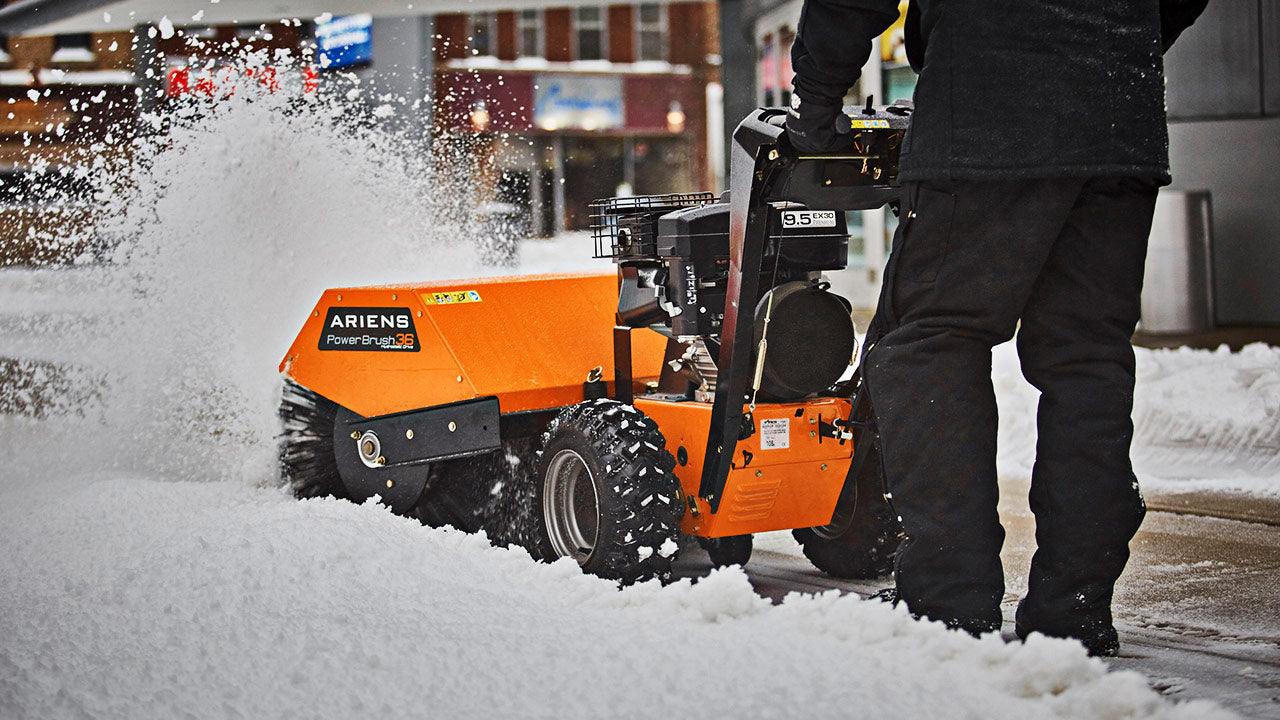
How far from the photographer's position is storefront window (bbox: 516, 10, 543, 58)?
91.1 ft

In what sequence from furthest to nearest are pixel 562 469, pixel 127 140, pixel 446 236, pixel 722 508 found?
pixel 446 236, pixel 127 140, pixel 562 469, pixel 722 508

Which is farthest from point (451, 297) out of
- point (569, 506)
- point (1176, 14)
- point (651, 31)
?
point (651, 31)

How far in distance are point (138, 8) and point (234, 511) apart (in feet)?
38.8

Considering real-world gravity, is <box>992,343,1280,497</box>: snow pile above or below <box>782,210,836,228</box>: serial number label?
below

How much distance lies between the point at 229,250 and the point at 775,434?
3410 mm

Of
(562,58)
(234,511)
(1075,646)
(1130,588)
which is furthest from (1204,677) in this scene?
(562,58)

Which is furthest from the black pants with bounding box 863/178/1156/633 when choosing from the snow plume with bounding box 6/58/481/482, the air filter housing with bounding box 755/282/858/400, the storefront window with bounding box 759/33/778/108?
the storefront window with bounding box 759/33/778/108

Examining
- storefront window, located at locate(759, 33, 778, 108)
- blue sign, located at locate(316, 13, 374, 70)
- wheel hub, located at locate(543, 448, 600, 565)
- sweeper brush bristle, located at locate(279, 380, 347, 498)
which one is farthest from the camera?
Result: blue sign, located at locate(316, 13, 374, 70)

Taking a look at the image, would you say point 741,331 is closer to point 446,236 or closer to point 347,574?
point 347,574

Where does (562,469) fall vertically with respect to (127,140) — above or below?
below

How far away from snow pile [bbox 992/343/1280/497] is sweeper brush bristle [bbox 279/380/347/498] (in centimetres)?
269

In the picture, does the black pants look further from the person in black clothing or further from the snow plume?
the snow plume

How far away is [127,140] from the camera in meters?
6.59

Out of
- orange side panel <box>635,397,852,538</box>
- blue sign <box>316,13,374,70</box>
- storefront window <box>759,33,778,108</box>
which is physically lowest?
orange side panel <box>635,397,852,538</box>
